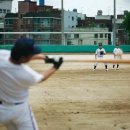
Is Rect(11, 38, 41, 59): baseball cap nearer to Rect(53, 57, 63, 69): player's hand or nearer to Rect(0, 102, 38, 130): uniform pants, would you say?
Rect(53, 57, 63, 69): player's hand

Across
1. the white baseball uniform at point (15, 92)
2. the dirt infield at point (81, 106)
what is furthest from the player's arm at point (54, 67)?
the dirt infield at point (81, 106)

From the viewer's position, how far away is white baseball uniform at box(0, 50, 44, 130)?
5.86 m

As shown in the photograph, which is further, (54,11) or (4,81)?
(54,11)

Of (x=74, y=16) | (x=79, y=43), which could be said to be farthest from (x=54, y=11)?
(x=79, y=43)

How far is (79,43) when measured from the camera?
63.4 metres

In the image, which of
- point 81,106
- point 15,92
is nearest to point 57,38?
point 81,106

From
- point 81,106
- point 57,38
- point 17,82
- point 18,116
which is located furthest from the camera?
point 57,38

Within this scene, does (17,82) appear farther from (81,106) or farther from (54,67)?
(81,106)

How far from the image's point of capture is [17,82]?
5875 millimetres

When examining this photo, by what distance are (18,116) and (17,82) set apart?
42cm

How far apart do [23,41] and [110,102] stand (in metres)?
8.11

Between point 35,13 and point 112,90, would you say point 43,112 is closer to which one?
point 112,90

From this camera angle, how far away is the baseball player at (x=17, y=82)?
5.80m

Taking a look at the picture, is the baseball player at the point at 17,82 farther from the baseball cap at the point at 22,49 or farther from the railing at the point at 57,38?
the railing at the point at 57,38
